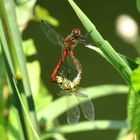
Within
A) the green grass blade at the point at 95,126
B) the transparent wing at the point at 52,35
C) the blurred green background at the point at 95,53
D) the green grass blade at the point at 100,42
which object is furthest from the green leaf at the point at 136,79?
the blurred green background at the point at 95,53

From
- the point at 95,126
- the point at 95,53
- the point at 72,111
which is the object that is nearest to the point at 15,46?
the point at 72,111

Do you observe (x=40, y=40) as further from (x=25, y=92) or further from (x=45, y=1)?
(x=25, y=92)

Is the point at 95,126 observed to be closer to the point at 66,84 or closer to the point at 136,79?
the point at 66,84

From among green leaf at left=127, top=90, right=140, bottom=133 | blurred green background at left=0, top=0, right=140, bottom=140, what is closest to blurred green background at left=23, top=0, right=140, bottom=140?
blurred green background at left=0, top=0, right=140, bottom=140

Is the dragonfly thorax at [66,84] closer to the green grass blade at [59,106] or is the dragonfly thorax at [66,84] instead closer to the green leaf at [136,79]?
the green leaf at [136,79]

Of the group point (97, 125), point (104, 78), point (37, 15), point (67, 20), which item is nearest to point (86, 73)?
point (104, 78)
